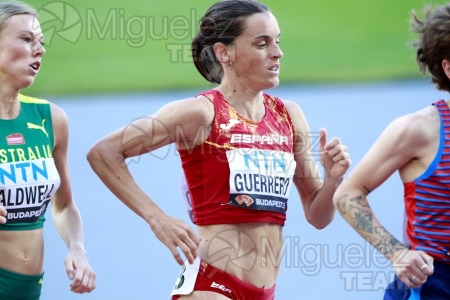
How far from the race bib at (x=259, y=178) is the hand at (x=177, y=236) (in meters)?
0.27

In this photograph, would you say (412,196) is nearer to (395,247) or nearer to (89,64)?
(395,247)

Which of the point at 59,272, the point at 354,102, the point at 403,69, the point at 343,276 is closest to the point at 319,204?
the point at 343,276

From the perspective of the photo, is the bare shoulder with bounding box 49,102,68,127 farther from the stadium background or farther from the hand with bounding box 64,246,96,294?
the stadium background

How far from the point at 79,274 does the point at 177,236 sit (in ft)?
1.31

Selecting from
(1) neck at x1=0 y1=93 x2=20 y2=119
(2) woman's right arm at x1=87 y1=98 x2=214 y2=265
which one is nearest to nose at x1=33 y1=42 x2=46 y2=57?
(1) neck at x1=0 y1=93 x2=20 y2=119

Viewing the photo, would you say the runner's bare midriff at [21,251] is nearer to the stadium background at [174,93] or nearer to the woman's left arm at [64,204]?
the woman's left arm at [64,204]

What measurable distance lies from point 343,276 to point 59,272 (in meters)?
1.56

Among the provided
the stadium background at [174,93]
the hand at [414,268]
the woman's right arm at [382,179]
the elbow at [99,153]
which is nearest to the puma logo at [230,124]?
the elbow at [99,153]

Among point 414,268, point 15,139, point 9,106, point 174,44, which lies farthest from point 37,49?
point 174,44

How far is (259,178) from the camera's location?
3145mm

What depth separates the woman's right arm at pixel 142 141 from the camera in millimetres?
3080

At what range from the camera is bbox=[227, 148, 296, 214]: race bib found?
3.13 m

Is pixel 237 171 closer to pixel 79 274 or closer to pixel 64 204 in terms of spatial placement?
pixel 79 274

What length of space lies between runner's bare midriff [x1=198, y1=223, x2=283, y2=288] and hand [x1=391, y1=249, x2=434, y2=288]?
0.66m
